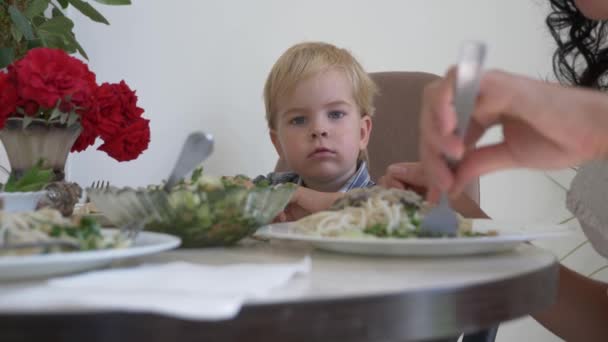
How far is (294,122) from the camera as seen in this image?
176 cm

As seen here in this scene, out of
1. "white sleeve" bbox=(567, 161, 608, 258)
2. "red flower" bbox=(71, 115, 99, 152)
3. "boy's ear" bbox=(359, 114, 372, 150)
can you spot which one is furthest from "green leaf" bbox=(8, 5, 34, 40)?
"white sleeve" bbox=(567, 161, 608, 258)

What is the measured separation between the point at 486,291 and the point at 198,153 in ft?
1.03

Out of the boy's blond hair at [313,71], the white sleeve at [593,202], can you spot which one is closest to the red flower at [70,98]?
the boy's blond hair at [313,71]

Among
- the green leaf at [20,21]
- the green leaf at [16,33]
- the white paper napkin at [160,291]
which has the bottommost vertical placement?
the white paper napkin at [160,291]

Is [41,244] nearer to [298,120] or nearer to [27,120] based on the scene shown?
[27,120]

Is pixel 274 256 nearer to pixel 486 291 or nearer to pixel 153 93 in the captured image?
pixel 486 291

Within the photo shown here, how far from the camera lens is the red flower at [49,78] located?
1011mm

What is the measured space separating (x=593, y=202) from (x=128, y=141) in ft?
2.82

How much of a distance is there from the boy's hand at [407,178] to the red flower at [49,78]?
475mm

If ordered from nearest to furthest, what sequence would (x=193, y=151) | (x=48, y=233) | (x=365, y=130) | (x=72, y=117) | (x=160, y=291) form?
1. (x=160, y=291)
2. (x=48, y=233)
3. (x=193, y=151)
4. (x=72, y=117)
5. (x=365, y=130)

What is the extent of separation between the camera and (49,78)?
1.02 m

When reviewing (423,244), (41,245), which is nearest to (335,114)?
(423,244)

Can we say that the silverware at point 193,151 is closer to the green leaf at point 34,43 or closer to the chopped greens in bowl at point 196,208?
the chopped greens in bowl at point 196,208

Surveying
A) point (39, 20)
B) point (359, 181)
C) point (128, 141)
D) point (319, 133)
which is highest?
point (39, 20)
